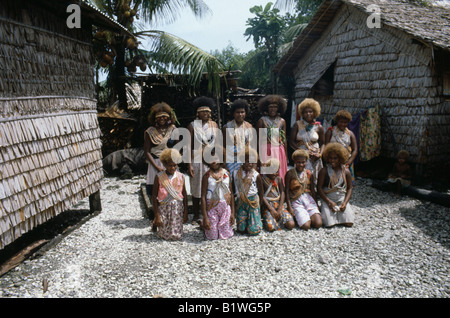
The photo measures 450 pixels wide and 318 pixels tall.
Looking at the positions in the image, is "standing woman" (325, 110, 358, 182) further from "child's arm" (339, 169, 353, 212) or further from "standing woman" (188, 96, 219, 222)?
"standing woman" (188, 96, 219, 222)

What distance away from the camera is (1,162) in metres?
3.65

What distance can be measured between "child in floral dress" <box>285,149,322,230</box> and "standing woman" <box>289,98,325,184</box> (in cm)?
32

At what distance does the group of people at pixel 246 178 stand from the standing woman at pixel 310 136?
2cm

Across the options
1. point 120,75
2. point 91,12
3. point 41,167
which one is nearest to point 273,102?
point 91,12

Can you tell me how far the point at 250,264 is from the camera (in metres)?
3.96

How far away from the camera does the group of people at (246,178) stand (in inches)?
186

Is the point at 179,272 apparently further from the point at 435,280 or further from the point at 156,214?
the point at 435,280

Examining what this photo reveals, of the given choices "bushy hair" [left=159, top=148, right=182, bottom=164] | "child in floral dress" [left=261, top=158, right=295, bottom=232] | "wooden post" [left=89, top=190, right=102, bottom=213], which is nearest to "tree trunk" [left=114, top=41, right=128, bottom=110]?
"wooden post" [left=89, top=190, right=102, bottom=213]

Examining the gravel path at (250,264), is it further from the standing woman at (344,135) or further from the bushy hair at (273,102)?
the bushy hair at (273,102)

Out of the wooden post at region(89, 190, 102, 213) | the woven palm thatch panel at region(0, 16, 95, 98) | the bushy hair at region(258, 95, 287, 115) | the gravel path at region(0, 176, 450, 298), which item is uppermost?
the woven palm thatch panel at region(0, 16, 95, 98)

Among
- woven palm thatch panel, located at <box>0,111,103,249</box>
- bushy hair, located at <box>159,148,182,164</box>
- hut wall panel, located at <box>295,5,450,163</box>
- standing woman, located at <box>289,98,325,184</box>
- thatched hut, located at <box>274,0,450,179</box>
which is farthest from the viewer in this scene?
hut wall panel, located at <box>295,5,450,163</box>

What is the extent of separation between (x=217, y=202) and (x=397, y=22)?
5.93 meters

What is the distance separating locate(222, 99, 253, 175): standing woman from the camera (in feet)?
17.3
